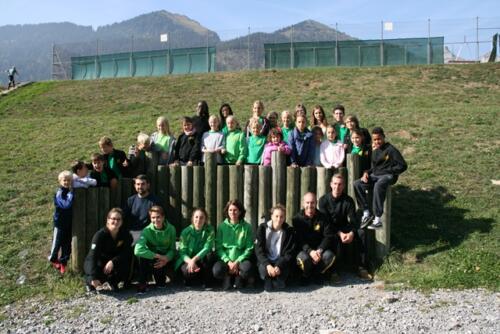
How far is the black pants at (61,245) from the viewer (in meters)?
8.01

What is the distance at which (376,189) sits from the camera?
26.7ft

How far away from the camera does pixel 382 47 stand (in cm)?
3244

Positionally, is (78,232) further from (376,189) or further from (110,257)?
(376,189)

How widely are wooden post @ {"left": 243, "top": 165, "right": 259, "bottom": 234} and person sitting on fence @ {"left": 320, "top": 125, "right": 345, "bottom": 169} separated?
3.99ft

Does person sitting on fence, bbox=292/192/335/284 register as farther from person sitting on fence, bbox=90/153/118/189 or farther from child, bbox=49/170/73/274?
child, bbox=49/170/73/274

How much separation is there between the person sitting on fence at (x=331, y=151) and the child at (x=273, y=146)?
0.65m

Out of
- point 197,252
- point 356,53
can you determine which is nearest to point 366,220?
point 197,252

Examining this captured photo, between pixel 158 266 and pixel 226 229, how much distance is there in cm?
110

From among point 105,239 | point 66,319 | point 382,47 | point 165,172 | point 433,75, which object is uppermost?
point 382,47

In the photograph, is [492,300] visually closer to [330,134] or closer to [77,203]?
[330,134]

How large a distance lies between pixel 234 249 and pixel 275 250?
0.59 m

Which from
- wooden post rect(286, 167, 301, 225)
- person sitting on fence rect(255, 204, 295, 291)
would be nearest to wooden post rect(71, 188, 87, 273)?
person sitting on fence rect(255, 204, 295, 291)

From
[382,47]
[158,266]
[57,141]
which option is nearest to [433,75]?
[382,47]

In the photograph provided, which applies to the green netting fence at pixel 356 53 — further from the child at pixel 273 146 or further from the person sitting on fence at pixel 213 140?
the child at pixel 273 146
